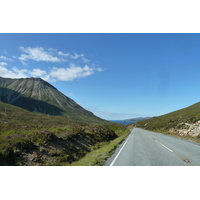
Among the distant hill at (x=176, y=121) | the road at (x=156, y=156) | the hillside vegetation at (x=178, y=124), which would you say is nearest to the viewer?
the road at (x=156, y=156)

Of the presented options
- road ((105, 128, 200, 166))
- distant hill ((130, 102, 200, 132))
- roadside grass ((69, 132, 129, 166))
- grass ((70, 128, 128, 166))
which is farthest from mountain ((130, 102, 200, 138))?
grass ((70, 128, 128, 166))

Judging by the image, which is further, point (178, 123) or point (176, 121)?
point (176, 121)

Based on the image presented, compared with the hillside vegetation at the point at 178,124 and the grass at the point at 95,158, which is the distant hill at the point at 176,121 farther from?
the grass at the point at 95,158

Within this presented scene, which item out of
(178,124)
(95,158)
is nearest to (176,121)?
(178,124)

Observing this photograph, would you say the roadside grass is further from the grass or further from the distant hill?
the distant hill

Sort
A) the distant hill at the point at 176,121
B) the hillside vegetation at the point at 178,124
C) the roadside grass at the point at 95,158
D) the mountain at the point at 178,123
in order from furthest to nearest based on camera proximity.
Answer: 1. the distant hill at the point at 176,121
2. the mountain at the point at 178,123
3. the hillside vegetation at the point at 178,124
4. the roadside grass at the point at 95,158

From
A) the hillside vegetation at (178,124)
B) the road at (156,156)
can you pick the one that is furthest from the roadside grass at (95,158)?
the hillside vegetation at (178,124)

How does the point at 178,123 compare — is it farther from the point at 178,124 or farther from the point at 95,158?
the point at 95,158

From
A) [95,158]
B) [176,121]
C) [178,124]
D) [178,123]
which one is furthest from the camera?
[176,121]

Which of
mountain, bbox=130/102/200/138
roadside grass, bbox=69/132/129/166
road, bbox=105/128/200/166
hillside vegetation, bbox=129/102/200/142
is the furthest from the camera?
mountain, bbox=130/102/200/138

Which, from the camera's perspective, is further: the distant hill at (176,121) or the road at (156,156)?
the distant hill at (176,121)

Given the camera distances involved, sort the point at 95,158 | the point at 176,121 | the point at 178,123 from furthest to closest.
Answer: the point at 176,121 < the point at 178,123 < the point at 95,158
